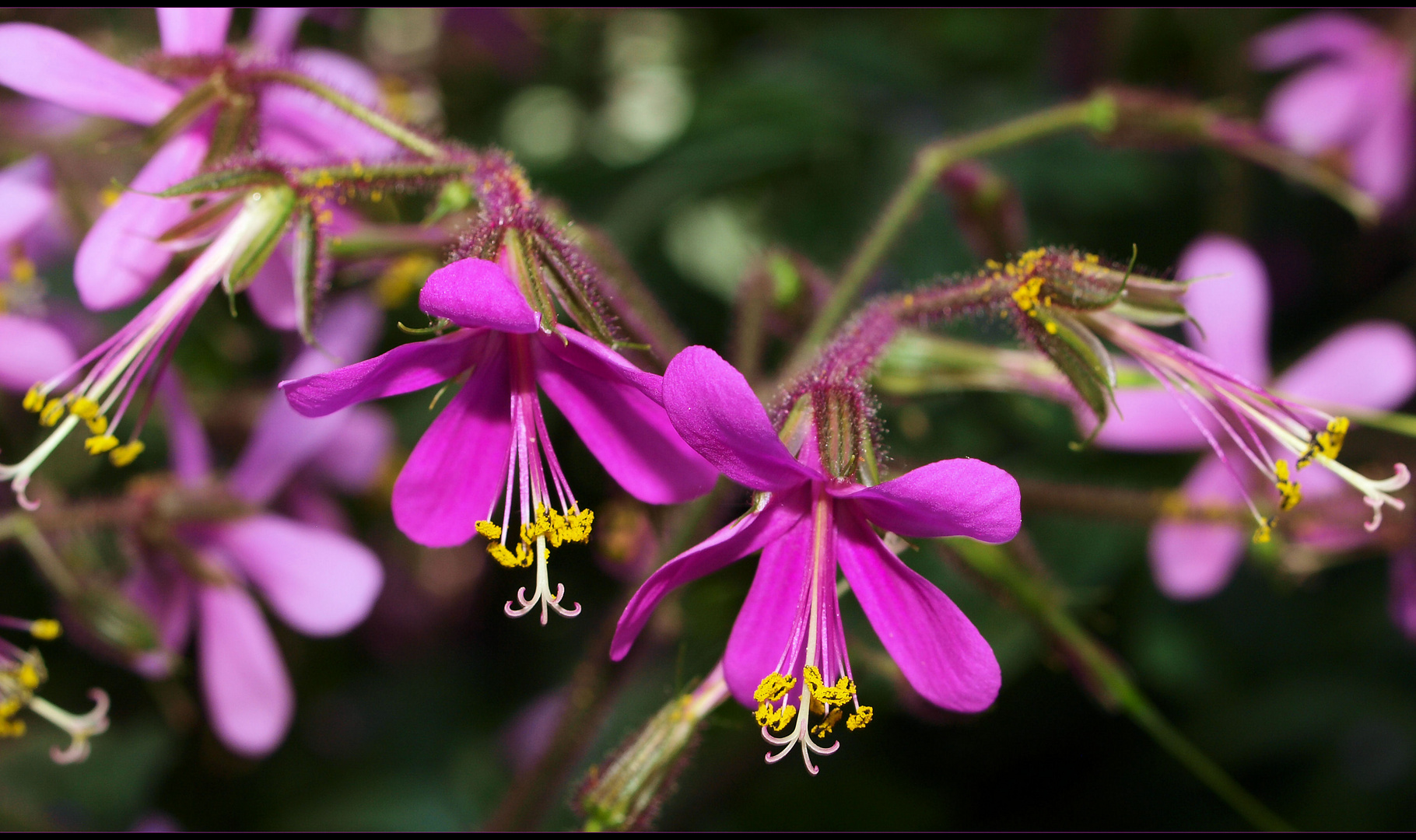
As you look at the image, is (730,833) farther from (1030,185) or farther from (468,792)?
(1030,185)

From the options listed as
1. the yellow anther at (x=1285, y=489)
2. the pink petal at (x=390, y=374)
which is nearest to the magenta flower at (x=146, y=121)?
the pink petal at (x=390, y=374)

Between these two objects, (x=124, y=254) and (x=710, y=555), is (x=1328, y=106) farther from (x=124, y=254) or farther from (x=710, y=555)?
(x=124, y=254)

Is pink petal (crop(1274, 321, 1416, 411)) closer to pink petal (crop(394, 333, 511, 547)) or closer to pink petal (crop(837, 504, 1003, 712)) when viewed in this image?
pink petal (crop(837, 504, 1003, 712))

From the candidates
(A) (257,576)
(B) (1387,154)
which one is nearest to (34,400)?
(A) (257,576)

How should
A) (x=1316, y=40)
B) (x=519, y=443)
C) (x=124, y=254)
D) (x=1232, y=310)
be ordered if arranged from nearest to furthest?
(x=519, y=443) → (x=124, y=254) → (x=1232, y=310) → (x=1316, y=40)

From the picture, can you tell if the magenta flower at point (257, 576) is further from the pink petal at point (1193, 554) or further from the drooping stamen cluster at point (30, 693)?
the pink petal at point (1193, 554)

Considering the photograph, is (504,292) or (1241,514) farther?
(1241,514)

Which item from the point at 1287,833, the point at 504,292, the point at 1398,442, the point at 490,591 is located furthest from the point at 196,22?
the point at 1287,833
